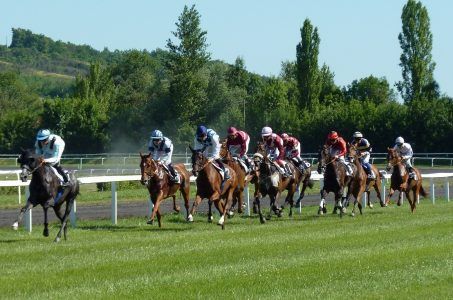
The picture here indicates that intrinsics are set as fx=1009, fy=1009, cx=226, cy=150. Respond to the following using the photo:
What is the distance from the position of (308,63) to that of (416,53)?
29.1ft

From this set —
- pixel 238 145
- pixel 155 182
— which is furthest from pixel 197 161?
pixel 238 145

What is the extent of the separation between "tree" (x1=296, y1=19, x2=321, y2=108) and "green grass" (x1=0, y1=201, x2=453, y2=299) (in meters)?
59.9

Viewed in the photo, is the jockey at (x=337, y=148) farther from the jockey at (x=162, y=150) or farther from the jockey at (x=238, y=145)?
the jockey at (x=162, y=150)

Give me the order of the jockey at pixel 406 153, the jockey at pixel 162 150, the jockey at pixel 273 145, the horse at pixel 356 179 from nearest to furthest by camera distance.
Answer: the jockey at pixel 162 150
the jockey at pixel 273 145
the horse at pixel 356 179
the jockey at pixel 406 153

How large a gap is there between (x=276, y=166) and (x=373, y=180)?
5.78 metres

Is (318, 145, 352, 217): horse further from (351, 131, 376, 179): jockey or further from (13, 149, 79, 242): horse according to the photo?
(13, 149, 79, 242): horse

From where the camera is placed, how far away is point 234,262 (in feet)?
48.8

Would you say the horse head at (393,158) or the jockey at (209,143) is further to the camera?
the horse head at (393,158)

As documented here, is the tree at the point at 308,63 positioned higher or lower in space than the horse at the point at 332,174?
higher

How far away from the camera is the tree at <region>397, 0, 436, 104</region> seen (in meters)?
78.7

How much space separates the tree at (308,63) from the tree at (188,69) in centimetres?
940

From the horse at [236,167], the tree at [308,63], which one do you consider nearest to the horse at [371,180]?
the horse at [236,167]

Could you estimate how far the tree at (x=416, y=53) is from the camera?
78688mm

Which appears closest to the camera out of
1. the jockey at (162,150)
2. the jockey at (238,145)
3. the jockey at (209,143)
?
the jockey at (209,143)
